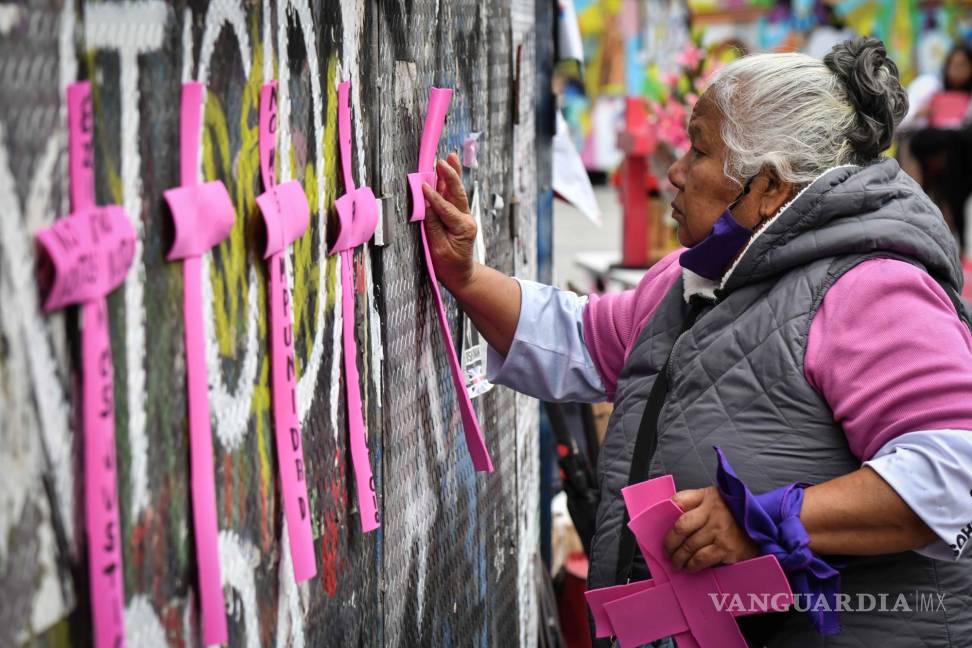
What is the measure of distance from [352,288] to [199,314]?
1.62ft

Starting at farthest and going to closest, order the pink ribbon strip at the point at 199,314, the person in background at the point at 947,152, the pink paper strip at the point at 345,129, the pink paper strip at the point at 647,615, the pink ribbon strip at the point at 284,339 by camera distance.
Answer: the person in background at the point at 947,152, the pink paper strip at the point at 647,615, the pink paper strip at the point at 345,129, the pink ribbon strip at the point at 284,339, the pink ribbon strip at the point at 199,314

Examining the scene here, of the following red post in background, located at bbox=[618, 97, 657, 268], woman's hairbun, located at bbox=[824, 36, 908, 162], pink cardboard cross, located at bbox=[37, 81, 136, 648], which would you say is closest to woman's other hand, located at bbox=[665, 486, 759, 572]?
woman's hairbun, located at bbox=[824, 36, 908, 162]

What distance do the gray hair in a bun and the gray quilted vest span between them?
0.27ft

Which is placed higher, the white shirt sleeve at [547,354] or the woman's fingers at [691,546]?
the white shirt sleeve at [547,354]

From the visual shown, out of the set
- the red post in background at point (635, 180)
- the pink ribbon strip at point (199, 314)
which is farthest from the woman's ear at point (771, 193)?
the red post in background at point (635, 180)

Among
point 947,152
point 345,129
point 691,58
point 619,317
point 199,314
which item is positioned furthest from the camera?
point 947,152

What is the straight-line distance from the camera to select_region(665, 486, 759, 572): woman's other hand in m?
1.71

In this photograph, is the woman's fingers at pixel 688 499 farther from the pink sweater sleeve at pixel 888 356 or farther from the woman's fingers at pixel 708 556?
the pink sweater sleeve at pixel 888 356

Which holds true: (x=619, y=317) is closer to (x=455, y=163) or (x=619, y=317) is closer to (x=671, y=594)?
(x=455, y=163)

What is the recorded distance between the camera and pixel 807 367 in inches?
68.4

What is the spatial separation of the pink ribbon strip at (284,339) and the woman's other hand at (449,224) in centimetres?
60

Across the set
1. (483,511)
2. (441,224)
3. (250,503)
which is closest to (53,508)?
(250,503)

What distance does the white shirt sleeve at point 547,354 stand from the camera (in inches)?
87.4

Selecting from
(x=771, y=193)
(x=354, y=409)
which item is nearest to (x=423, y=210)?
(x=354, y=409)
